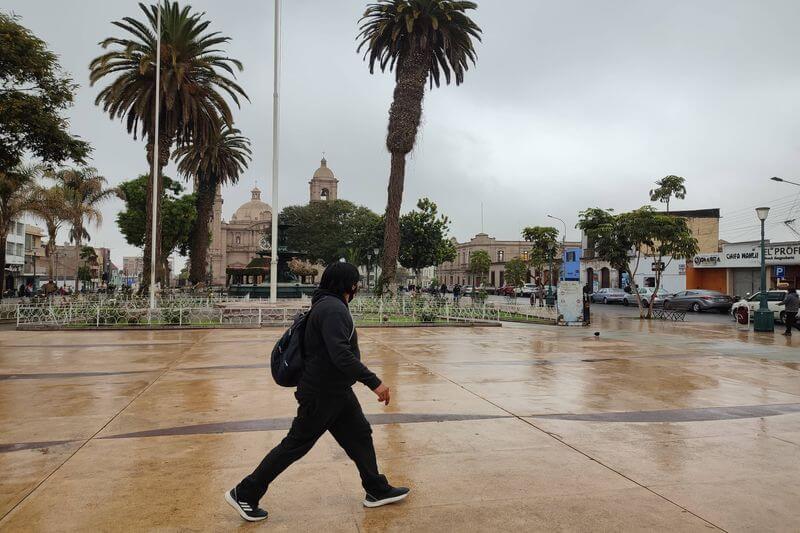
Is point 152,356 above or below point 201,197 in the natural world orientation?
below

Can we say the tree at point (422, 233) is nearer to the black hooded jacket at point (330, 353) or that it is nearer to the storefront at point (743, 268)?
the storefront at point (743, 268)

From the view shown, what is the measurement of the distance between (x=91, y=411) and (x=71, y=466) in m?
2.11

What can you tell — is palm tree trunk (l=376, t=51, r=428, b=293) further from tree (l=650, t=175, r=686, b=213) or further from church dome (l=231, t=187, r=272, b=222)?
church dome (l=231, t=187, r=272, b=222)

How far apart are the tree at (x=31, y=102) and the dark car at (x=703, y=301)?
3054 centimetres

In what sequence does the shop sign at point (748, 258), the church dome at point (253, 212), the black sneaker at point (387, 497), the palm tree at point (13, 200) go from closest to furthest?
the black sneaker at point (387, 497) → the palm tree at point (13, 200) → the shop sign at point (748, 258) → the church dome at point (253, 212)

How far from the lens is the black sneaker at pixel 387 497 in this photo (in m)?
3.83

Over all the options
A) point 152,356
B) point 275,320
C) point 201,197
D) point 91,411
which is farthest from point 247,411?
point 201,197

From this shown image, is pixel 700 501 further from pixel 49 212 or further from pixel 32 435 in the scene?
pixel 49 212

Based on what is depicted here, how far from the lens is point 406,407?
22.4ft

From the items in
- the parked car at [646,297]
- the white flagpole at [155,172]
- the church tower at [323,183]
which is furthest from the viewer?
the church tower at [323,183]

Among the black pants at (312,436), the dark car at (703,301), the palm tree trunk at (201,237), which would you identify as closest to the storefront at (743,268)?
the dark car at (703,301)

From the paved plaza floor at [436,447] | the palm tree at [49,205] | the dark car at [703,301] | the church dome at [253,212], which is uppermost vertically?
the church dome at [253,212]

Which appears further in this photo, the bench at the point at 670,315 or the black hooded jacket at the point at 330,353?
the bench at the point at 670,315

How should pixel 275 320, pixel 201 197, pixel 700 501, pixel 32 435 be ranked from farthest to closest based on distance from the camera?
1. pixel 201 197
2. pixel 275 320
3. pixel 32 435
4. pixel 700 501
